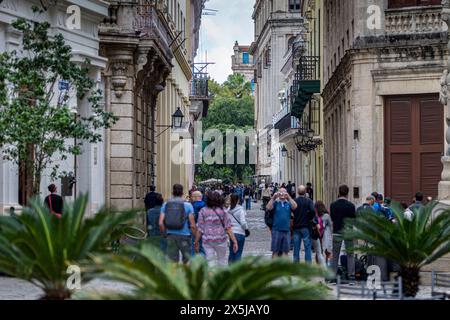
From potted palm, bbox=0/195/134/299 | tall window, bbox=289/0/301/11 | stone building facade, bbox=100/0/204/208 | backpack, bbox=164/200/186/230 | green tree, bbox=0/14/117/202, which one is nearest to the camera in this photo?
potted palm, bbox=0/195/134/299

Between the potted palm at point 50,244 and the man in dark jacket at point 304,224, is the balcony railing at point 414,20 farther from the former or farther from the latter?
the potted palm at point 50,244

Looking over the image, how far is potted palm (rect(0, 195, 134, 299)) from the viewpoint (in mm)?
11305

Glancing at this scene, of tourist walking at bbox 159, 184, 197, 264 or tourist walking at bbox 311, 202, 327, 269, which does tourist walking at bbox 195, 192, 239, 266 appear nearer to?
tourist walking at bbox 159, 184, 197, 264

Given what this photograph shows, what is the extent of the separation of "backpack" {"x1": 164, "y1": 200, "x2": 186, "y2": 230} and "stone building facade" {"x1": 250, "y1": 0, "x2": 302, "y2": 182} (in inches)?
3056

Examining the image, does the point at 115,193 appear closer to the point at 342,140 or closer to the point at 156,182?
the point at 342,140

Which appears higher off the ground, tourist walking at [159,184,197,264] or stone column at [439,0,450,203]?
stone column at [439,0,450,203]

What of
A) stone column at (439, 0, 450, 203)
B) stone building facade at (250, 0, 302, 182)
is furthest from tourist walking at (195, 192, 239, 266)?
stone building facade at (250, 0, 302, 182)

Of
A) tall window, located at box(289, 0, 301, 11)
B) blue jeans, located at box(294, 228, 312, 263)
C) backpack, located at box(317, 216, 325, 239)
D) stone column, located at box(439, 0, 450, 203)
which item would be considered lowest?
blue jeans, located at box(294, 228, 312, 263)

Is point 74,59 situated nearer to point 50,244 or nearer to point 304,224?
point 304,224

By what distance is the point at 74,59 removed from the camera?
87.7 feet

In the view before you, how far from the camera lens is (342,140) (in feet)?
132

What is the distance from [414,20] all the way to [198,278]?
24.4m

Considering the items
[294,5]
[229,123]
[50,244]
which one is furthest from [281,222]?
[229,123]
